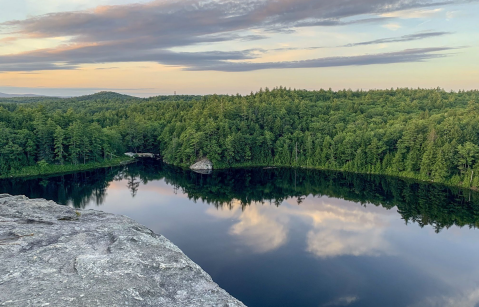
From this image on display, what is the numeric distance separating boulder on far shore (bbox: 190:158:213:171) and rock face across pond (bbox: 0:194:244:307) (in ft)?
138

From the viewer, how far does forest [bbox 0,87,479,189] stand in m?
58.2

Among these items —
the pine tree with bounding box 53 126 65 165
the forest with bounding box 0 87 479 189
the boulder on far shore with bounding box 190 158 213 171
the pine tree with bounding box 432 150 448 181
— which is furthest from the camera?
the boulder on far shore with bounding box 190 158 213 171

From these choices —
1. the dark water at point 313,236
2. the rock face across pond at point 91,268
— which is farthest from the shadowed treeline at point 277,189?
the rock face across pond at point 91,268

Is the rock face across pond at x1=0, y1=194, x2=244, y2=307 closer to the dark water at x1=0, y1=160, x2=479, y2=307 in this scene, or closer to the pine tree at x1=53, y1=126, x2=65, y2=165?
the dark water at x1=0, y1=160, x2=479, y2=307

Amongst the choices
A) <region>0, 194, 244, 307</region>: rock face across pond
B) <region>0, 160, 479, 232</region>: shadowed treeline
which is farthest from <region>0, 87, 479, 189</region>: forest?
<region>0, 194, 244, 307</region>: rock face across pond

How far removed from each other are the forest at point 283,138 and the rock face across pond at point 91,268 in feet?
136

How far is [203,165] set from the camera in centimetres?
7056

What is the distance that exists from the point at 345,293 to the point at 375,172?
44558 mm

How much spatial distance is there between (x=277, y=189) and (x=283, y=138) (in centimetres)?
2360


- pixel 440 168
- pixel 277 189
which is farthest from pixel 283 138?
pixel 440 168

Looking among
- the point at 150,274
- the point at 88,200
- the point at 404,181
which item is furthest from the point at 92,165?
the point at 404,181

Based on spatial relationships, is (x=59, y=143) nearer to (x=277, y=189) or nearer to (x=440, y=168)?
(x=277, y=189)

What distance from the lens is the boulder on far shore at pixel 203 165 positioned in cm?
6994

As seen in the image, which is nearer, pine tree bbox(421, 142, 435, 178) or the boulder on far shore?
pine tree bbox(421, 142, 435, 178)
